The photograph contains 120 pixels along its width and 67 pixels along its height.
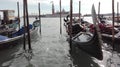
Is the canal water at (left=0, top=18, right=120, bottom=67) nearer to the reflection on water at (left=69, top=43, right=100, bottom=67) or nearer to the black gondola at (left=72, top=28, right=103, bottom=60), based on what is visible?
the reflection on water at (left=69, top=43, right=100, bottom=67)

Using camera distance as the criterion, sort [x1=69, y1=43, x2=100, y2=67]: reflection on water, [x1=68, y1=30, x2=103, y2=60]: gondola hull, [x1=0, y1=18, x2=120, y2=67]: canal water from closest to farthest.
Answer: [x1=68, y1=30, x2=103, y2=60]: gondola hull
[x1=69, y1=43, x2=100, y2=67]: reflection on water
[x1=0, y1=18, x2=120, y2=67]: canal water

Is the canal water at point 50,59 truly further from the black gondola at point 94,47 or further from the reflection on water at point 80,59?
the black gondola at point 94,47

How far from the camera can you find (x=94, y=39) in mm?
10789

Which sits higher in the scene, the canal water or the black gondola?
the black gondola

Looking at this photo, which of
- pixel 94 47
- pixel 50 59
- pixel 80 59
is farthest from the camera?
pixel 50 59

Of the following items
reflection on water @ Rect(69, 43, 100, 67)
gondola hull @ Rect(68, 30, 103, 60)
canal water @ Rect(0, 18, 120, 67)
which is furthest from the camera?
canal water @ Rect(0, 18, 120, 67)

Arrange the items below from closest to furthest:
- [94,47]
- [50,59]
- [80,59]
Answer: [94,47], [80,59], [50,59]

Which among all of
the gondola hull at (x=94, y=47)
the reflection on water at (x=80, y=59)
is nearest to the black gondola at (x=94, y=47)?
the gondola hull at (x=94, y=47)

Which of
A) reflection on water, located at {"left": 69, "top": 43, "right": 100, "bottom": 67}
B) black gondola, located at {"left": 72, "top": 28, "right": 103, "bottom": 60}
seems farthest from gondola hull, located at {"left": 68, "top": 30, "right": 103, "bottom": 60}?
reflection on water, located at {"left": 69, "top": 43, "right": 100, "bottom": 67}

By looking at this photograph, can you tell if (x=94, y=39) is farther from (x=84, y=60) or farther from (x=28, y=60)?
(x=28, y=60)

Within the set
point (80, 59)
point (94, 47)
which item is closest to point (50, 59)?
point (80, 59)

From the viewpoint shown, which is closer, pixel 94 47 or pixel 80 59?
pixel 94 47

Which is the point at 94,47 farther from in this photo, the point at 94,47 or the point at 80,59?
the point at 80,59

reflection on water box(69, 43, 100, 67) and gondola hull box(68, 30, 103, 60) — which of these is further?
reflection on water box(69, 43, 100, 67)
